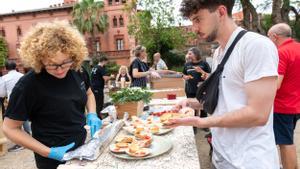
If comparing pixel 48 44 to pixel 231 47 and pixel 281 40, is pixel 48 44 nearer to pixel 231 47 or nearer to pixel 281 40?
pixel 231 47

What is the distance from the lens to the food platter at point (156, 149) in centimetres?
165

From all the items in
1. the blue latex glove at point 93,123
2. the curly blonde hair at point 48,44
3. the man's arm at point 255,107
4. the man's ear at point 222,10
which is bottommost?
the blue latex glove at point 93,123

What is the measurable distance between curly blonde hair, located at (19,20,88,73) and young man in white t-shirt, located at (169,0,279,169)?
66 cm

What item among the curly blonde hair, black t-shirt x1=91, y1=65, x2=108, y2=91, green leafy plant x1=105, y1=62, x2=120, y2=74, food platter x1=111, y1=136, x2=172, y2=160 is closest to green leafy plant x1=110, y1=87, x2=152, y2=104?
food platter x1=111, y1=136, x2=172, y2=160

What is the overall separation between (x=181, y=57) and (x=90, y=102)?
19822mm

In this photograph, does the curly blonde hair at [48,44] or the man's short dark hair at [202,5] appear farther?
the curly blonde hair at [48,44]

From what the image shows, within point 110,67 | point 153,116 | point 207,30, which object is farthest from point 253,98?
point 110,67

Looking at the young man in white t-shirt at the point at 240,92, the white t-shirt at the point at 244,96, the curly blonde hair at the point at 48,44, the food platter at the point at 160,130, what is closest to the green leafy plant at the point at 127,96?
the food platter at the point at 160,130

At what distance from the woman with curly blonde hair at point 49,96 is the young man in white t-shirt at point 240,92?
702 mm

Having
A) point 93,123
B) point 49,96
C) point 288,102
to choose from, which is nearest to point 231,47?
point 49,96

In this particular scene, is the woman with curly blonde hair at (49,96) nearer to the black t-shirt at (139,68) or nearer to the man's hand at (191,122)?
the man's hand at (191,122)

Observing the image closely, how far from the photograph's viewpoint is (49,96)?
1.60 m

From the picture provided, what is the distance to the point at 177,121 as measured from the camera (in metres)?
1.49

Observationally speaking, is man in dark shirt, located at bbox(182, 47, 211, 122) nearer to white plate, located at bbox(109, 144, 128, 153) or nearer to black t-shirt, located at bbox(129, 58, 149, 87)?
black t-shirt, located at bbox(129, 58, 149, 87)
